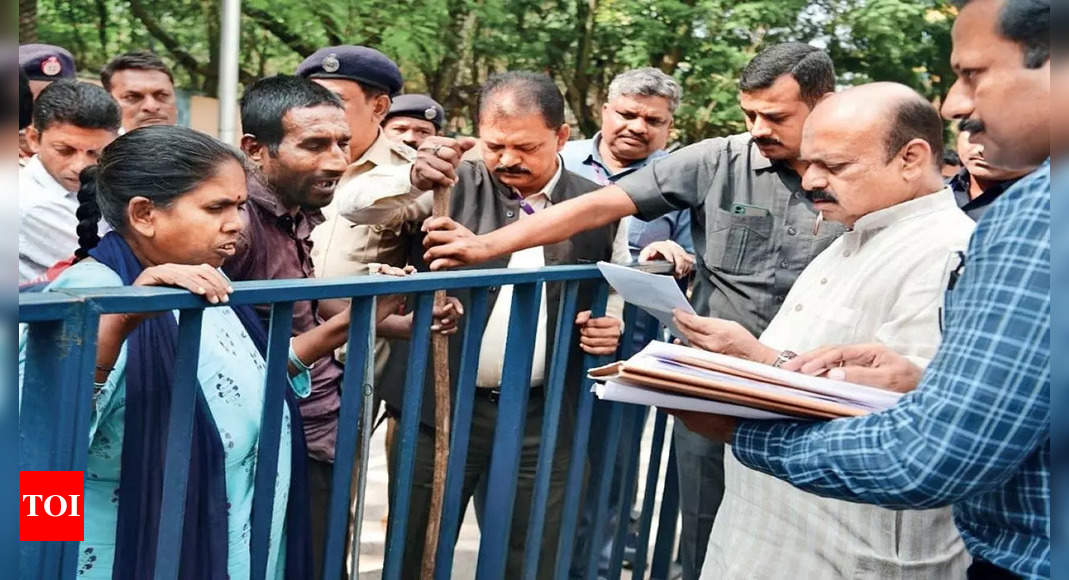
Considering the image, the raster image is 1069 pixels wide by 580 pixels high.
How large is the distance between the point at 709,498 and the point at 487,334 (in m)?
0.82

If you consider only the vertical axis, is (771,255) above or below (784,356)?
above

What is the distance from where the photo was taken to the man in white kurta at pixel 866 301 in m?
2.33

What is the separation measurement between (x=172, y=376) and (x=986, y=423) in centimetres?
133

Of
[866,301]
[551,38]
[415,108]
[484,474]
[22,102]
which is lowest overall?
[484,474]

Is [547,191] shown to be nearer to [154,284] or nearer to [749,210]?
[749,210]

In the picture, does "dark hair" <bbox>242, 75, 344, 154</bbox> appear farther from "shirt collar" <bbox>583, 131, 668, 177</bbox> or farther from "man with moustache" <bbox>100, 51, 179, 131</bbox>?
"shirt collar" <bbox>583, 131, 668, 177</bbox>

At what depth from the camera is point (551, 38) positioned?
12.9 m

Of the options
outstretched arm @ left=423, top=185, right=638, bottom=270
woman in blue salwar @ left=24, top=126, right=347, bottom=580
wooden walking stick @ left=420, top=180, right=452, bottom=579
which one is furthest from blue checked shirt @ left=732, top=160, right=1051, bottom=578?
outstretched arm @ left=423, top=185, right=638, bottom=270

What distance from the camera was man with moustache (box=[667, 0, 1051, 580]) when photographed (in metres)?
1.30

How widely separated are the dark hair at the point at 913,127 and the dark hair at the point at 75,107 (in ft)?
8.70

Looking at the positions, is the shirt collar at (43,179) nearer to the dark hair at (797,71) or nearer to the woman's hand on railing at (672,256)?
the woman's hand on railing at (672,256)

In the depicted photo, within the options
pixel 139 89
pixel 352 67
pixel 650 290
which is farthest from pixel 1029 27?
pixel 139 89

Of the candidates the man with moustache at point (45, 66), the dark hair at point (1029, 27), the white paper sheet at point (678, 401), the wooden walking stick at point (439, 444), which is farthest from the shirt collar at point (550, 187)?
the dark hair at point (1029, 27)

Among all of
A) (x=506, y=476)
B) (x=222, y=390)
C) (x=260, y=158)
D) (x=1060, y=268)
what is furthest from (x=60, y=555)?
(x=260, y=158)
